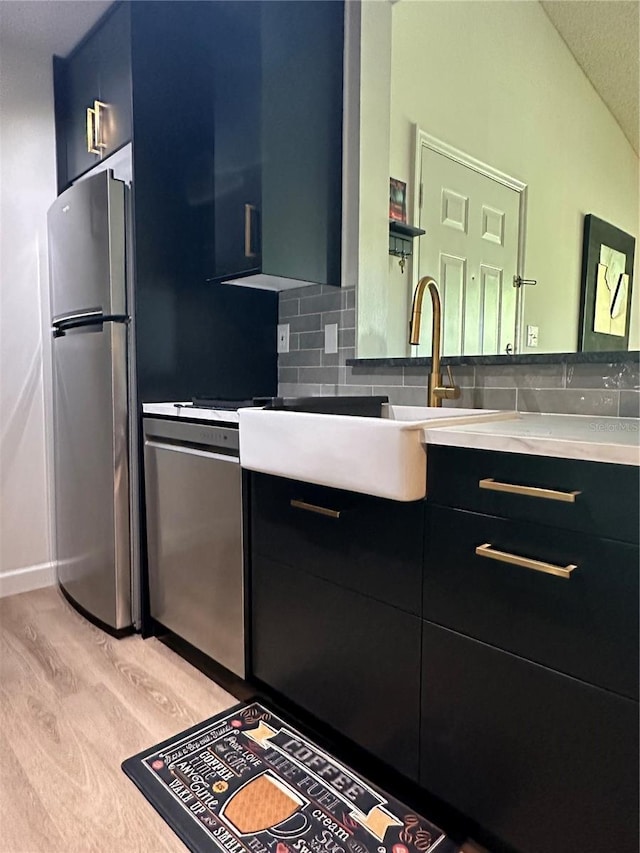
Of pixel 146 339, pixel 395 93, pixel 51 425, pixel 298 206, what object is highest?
pixel 395 93

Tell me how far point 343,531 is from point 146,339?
1142mm

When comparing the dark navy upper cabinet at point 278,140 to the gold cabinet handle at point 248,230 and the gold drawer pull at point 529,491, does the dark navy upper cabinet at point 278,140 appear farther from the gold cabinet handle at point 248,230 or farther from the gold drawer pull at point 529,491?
the gold drawer pull at point 529,491

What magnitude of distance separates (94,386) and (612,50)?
1.97m

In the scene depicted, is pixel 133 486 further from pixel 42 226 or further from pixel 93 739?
pixel 42 226

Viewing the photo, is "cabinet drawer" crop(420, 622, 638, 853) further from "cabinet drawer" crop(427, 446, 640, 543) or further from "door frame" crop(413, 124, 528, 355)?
"door frame" crop(413, 124, 528, 355)

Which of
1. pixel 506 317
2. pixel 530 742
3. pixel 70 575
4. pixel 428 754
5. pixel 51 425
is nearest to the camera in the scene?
pixel 530 742

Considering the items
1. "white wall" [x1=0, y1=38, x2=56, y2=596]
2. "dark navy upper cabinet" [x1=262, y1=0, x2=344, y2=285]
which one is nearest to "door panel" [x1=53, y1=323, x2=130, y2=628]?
"white wall" [x1=0, y1=38, x2=56, y2=596]

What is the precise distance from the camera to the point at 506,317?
5.89 feet

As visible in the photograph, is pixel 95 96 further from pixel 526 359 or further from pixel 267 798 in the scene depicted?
pixel 267 798

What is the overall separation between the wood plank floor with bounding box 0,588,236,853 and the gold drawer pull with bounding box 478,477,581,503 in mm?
1014

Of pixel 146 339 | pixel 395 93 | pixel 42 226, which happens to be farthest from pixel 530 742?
pixel 42 226

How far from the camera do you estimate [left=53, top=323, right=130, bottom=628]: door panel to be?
6.68 feet

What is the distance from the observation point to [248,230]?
6.53 ft

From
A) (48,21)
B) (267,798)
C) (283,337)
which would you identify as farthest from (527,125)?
(267,798)
